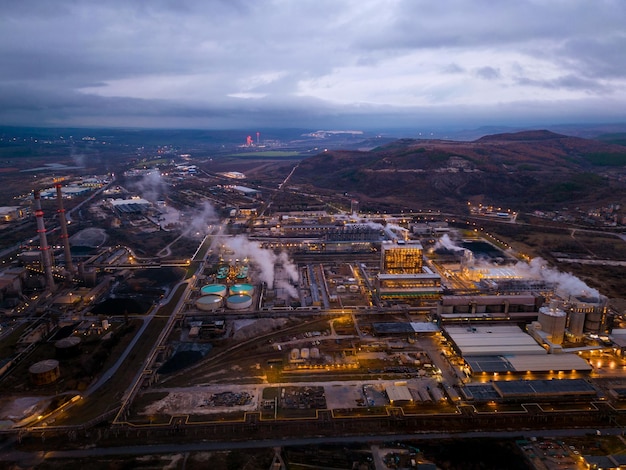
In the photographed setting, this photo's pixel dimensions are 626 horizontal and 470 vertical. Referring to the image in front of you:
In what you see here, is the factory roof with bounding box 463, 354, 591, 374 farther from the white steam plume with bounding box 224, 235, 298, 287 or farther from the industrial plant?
the white steam plume with bounding box 224, 235, 298, 287

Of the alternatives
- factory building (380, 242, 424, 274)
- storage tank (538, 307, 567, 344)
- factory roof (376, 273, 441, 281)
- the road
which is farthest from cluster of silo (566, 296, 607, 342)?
factory building (380, 242, 424, 274)

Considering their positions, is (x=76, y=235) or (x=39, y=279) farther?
(x=76, y=235)

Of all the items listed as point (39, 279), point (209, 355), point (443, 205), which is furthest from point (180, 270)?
point (443, 205)

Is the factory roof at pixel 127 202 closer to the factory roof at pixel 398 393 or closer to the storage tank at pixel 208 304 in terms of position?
the storage tank at pixel 208 304

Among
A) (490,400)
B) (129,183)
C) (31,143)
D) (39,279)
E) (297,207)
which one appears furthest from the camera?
(31,143)

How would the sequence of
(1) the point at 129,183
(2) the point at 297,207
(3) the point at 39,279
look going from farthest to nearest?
(1) the point at 129,183
(2) the point at 297,207
(3) the point at 39,279

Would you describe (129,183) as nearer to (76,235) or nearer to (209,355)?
(76,235)

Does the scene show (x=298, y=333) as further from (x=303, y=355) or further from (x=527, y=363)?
(x=527, y=363)
